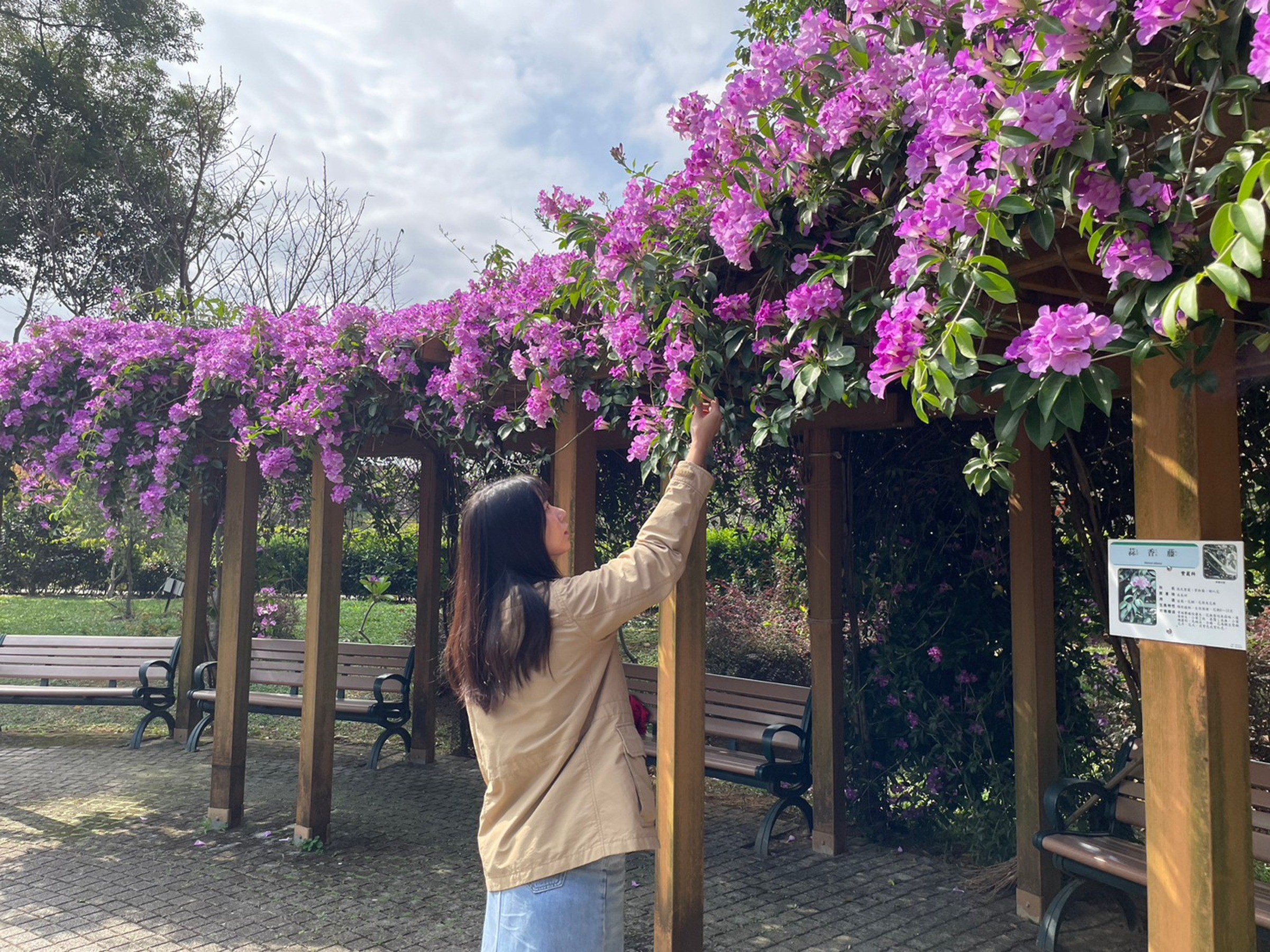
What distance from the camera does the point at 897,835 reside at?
5074 mm

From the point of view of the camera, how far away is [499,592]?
6.46 ft

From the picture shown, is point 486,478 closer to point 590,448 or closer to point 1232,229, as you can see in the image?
point 590,448

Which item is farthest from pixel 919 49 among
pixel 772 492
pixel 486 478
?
pixel 486 478

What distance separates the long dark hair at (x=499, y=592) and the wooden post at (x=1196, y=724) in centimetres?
133

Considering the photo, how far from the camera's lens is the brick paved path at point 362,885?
12.4ft

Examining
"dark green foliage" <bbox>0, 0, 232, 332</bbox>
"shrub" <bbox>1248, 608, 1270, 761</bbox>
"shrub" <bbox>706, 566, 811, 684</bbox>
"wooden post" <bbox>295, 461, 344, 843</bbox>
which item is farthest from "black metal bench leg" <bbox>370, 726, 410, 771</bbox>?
"dark green foliage" <bbox>0, 0, 232, 332</bbox>

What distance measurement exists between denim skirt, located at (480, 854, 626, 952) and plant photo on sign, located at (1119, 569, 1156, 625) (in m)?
1.25

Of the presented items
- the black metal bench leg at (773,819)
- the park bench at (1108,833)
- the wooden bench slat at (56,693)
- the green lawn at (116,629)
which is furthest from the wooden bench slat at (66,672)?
the park bench at (1108,833)

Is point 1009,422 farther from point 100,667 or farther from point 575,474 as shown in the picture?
point 100,667

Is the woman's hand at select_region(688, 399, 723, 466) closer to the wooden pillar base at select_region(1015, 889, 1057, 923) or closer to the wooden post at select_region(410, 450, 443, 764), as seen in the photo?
the wooden pillar base at select_region(1015, 889, 1057, 923)

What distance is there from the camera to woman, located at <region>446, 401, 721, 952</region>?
186cm

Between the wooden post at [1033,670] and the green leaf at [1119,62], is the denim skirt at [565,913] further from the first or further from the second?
the wooden post at [1033,670]

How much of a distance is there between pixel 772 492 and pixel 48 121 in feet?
39.9

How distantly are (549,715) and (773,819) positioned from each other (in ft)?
11.2
